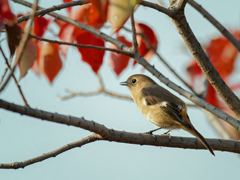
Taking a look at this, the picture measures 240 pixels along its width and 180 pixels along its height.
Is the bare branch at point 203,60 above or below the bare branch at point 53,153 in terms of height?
above

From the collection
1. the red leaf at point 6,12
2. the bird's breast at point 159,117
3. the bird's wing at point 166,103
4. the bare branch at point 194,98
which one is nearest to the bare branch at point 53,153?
the bare branch at point 194,98

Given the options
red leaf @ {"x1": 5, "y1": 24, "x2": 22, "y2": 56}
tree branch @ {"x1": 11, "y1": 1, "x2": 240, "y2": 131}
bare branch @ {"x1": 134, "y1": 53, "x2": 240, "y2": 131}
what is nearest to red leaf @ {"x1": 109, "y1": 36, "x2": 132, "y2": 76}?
tree branch @ {"x1": 11, "y1": 1, "x2": 240, "y2": 131}

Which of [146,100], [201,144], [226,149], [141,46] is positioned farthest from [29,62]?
[146,100]

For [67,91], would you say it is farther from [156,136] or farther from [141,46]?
[156,136]

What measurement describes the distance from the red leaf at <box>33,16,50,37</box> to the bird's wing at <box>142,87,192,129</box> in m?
1.79

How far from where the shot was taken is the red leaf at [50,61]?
9.68ft

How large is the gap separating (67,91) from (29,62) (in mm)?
2358

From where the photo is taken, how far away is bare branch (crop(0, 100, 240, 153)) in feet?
4.90

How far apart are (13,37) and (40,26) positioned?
4.95ft

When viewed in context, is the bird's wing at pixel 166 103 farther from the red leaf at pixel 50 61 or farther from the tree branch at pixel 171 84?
the red leaf at pixel 50 61

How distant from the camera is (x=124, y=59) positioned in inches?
123

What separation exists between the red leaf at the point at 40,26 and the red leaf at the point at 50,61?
150mm

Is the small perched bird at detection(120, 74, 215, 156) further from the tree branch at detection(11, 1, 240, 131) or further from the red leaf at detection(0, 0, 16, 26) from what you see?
the red leaf at detection(0, 0, 16, 26)

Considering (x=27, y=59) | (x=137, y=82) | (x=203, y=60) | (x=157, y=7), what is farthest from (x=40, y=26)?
(x=137, y=82)
